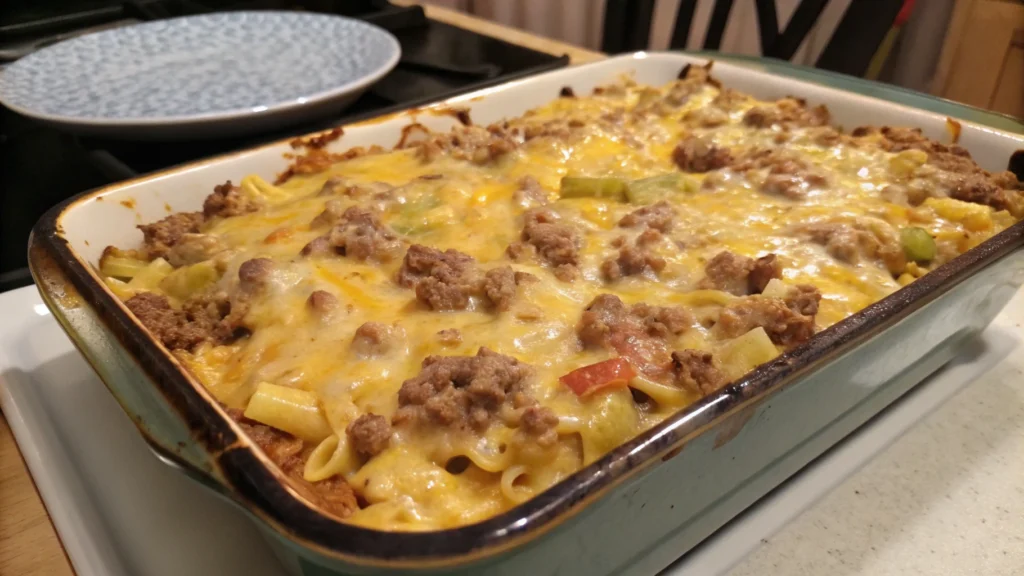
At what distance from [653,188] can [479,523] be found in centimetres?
94

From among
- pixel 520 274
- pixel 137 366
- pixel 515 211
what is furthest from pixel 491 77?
pixel 137 366

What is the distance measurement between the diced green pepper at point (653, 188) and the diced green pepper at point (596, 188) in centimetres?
2

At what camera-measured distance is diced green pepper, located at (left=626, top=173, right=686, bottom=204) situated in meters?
1.38

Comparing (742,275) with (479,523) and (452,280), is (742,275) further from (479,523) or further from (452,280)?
(479,523)

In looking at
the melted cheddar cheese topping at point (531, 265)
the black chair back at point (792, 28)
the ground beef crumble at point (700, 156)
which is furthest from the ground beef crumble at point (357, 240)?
the black chair back at point (792, 28)

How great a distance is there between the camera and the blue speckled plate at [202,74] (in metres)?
1.69

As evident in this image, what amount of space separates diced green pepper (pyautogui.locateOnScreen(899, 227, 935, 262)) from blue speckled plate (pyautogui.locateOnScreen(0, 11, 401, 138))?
1229 mm

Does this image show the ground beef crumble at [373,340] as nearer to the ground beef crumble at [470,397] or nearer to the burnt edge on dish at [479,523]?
the ground beef crumble at [470,397]

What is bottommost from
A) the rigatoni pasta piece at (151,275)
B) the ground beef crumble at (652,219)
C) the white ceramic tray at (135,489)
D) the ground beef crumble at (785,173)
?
the white ceramic tray at (135,489)

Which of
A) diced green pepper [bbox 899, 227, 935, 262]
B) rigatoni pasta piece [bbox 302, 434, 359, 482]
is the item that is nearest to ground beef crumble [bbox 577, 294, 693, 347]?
rigatoni pasta piece [bbox 302, 434, 359, 482]

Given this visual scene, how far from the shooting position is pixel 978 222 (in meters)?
1.32

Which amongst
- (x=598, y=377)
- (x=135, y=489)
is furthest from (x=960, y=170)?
(x=135, y=489)

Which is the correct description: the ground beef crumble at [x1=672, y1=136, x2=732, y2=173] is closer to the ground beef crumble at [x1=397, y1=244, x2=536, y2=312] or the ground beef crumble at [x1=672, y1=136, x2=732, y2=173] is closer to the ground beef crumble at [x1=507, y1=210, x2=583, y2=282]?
the ground beef crumble at [x1=507, y1=210, x2=583, y2=282]

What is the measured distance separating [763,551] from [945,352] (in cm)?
55
